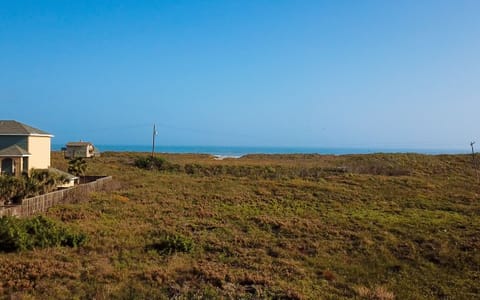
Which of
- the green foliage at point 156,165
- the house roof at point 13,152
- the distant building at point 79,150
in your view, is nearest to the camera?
the house roof at point 13,152

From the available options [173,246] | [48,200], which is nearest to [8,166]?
[48,200]

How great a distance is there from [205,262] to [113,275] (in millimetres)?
2977

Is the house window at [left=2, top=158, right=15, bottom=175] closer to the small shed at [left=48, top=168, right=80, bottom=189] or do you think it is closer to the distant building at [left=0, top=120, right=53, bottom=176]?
the distant building at [left=0, top=120, right=53, bottom=176]

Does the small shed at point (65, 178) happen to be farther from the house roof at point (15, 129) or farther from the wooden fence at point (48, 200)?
the house roof at point (15, 129)

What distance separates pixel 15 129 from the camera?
79.9ft

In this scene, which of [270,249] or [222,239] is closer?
[270,249]

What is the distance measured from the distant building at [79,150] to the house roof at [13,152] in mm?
27267

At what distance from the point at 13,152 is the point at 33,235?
1267 cm

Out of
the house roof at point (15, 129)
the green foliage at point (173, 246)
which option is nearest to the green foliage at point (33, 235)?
the green foliage at point (173, 246)

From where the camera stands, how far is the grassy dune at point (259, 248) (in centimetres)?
993

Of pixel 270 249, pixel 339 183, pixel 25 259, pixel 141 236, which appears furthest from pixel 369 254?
pixel 339 183

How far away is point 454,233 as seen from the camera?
16688mm

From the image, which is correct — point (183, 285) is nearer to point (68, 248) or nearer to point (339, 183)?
point (68, 248)

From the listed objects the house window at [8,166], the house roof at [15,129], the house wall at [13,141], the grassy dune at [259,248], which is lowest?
the grassy dune at [259,248]
